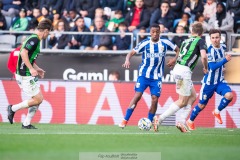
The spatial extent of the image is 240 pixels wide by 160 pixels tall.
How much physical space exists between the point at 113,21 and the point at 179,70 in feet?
23.3

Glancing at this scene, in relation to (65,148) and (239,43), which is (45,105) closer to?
(239,43)

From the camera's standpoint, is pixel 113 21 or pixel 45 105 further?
pixel 113 21

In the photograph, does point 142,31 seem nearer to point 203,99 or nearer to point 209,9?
point 209,9

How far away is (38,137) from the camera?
46.5ft

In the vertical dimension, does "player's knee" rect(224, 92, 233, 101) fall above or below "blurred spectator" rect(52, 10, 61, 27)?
below

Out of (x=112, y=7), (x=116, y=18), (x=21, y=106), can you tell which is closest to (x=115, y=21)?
(x=116, y=18)

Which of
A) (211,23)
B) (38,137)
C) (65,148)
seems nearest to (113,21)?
(211,23)

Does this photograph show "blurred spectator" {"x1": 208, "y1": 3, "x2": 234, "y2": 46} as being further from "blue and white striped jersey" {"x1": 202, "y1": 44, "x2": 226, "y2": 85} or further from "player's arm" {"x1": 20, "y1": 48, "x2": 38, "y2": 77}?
"player's arm" {"x1": 20, "y1": 48, "x2": 38, "y2": 77}

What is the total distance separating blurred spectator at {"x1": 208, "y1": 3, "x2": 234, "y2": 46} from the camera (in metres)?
22.5

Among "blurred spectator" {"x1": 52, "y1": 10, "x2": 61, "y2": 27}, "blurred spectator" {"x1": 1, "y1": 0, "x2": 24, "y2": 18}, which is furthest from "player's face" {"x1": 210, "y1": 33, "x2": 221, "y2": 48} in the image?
"blurred spectator" {"x1": 1, "y1": 0, "x2": 24, "y2": 18}

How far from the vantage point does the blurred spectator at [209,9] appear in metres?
23.0

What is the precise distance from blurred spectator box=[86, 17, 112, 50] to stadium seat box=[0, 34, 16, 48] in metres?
2.19

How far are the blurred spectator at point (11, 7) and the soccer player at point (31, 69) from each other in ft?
27.8

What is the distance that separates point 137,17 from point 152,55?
629cm
